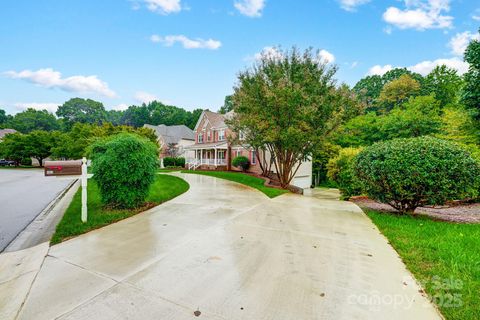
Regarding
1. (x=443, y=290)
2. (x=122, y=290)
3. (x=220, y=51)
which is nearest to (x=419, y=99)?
(x=220, y=51)

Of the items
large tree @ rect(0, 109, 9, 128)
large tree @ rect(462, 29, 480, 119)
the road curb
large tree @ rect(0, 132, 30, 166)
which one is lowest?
the road curb

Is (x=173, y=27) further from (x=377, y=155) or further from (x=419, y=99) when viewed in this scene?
(x=419, y=99)

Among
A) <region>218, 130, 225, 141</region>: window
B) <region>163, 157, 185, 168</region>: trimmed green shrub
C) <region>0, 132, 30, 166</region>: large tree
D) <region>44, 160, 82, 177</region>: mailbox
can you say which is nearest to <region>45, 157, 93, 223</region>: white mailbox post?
<region>44, 160, 82, 177</region>: mailbox

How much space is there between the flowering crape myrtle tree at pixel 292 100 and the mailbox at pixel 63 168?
29.2ft

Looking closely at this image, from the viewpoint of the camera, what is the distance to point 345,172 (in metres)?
9.08

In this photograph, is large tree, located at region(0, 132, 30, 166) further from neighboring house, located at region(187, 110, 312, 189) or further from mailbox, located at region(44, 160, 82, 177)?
mailbox, located at region(44, 160, 82, 177)

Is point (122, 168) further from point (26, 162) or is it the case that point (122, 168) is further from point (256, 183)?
point (26, 162)

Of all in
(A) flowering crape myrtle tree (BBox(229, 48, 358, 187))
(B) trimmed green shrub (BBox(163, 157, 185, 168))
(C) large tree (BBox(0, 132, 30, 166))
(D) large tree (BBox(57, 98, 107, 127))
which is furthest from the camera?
(D) large tree (BBox(57, 98, 107, 127))

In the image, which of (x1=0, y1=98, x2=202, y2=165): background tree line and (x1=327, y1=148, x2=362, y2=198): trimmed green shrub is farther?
(x1=0, y1=98, x2=202, y2=165): background tree line

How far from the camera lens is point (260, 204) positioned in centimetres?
796

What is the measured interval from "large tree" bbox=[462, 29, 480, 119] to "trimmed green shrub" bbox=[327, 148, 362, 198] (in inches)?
222

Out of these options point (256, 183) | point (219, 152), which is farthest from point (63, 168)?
point (219, 152)

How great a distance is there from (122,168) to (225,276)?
475 centimetres

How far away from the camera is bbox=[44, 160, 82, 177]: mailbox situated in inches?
211
